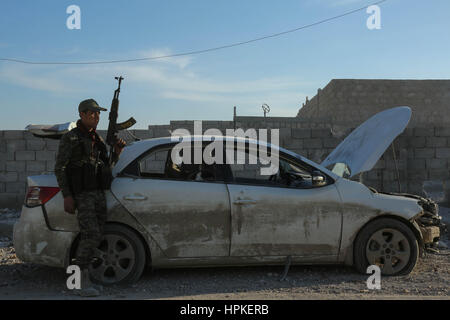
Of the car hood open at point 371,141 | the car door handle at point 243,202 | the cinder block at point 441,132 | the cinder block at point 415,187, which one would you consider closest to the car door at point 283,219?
the car door handle at point 243,202

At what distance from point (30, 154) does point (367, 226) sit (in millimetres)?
8614

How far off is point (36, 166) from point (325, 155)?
22.8ft

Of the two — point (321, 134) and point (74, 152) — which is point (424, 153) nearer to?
point (321, 134)

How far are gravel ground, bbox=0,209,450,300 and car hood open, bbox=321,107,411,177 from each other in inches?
50.3

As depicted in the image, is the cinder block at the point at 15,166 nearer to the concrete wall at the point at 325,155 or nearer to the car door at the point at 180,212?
the concrete wall at the point at 325,155

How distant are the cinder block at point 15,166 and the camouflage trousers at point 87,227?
727 centimetres

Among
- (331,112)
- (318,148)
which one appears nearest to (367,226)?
(318,148)

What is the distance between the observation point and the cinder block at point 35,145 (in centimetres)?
1047

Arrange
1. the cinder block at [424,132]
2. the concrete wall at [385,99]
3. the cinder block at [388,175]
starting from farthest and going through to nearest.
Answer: the concrete wall at [385,99] → the cinder block at [424,132] → the cinder block at [388,175]

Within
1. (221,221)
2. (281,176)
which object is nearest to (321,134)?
(281,176)

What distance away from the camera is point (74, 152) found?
4.18m

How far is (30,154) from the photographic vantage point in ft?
34.4
